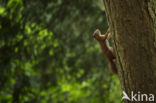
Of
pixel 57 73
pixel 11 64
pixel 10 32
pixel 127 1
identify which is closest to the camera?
pixel 127 1

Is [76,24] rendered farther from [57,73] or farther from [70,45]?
[57,73]

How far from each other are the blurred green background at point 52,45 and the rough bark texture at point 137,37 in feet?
7.08

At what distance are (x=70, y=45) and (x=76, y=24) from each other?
0.40m

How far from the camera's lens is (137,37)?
188 centimetres

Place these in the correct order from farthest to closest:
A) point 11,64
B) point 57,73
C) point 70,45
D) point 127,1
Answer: point 57,73 → point 70,45 → point 11,64 → point 127,1

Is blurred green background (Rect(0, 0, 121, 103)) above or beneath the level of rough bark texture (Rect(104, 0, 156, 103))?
beneath

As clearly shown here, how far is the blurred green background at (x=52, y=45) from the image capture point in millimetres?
4352

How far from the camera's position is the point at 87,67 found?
5355mm

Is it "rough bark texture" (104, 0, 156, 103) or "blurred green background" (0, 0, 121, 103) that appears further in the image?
"blurred green background" (0, 0, 121, 103)

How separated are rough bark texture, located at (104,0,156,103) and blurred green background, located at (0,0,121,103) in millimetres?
2158

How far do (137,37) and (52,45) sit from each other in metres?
3.32

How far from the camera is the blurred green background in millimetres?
4352

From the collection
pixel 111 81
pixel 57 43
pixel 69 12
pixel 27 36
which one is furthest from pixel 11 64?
pixel 111 81

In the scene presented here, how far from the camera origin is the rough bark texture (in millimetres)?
1869
